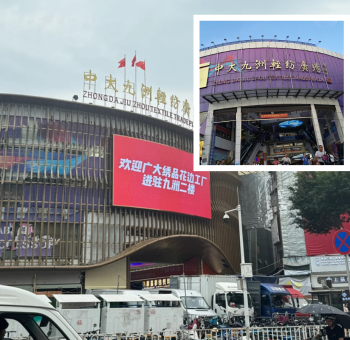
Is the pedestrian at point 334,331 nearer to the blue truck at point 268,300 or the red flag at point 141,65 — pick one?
the blue truck at point 268,300

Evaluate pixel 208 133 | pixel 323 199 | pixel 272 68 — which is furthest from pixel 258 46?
pixel 323 199

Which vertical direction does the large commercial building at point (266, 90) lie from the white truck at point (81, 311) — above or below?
above

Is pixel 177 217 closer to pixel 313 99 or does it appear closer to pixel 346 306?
pixel 346 306

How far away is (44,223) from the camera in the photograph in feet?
83.2

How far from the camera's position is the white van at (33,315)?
313cm

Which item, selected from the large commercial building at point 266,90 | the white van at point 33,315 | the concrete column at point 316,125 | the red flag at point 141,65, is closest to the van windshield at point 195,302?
the large commercial building at point 266,90

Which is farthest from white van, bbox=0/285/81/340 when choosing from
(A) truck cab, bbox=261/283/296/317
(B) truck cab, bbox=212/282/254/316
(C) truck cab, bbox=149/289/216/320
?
(A) truck cab, bbox=261/283/296/317

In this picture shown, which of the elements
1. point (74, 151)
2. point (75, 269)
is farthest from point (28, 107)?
point (75, 269)

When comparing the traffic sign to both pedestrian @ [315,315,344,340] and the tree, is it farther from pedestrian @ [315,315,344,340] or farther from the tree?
the tree

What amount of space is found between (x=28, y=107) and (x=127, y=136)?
6905 mm

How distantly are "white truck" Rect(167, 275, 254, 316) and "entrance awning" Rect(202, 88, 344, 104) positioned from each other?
8.54 meters

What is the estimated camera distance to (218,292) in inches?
794

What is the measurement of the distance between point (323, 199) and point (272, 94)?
8.13 m

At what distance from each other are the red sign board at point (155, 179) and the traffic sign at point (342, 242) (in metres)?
20.3
